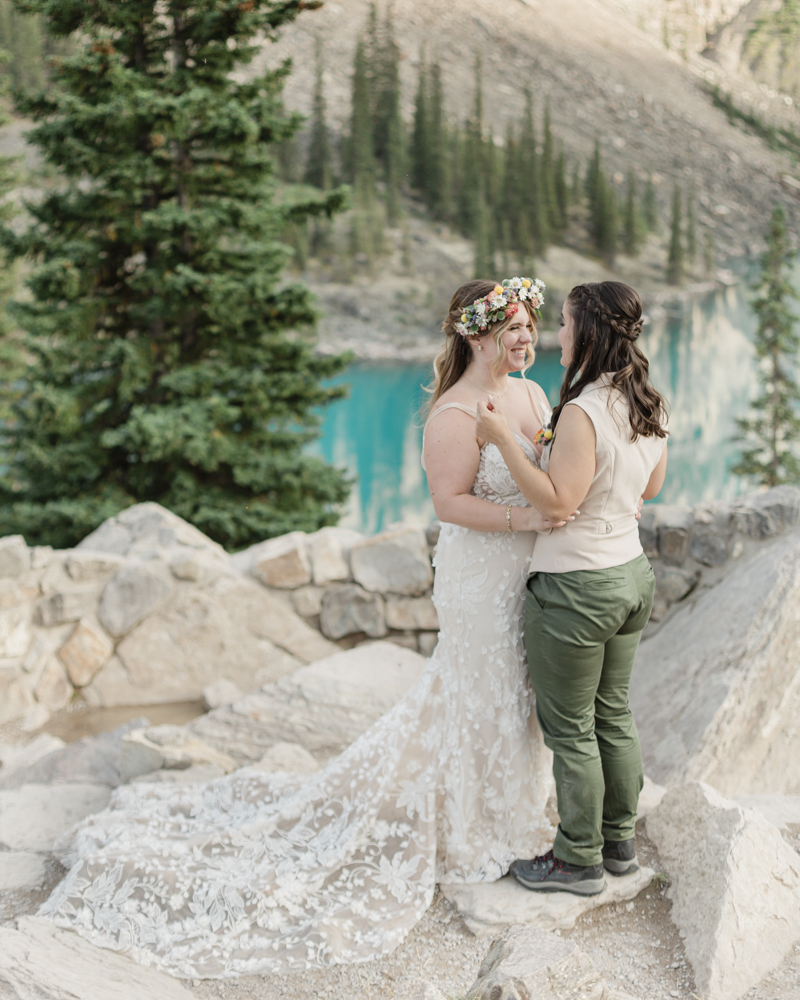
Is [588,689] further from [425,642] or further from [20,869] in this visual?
[425,642]

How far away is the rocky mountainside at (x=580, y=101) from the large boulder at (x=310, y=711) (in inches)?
1340

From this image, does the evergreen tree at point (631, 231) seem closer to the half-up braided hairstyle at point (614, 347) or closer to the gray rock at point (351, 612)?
the gray rock at point (351, 612)

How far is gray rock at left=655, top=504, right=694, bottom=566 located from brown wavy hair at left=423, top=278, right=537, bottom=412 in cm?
232

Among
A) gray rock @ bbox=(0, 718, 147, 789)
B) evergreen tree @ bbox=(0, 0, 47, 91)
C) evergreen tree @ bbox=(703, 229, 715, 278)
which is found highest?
evergreen tree @ bbox=(0, 0, 47, 91)

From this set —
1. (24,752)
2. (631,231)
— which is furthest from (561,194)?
(24,752)

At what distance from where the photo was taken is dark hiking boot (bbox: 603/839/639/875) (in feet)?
7.30

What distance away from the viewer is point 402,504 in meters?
20.5

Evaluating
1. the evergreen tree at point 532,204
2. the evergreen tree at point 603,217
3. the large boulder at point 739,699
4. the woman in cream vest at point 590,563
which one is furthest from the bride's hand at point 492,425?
the evergreen tree at point 603,217

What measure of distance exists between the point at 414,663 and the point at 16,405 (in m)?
5.07

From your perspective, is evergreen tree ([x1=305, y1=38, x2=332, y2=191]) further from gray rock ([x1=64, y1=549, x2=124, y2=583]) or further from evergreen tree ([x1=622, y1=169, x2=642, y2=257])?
gray rock ([x1=64, y1=549, x2=124, y2=583])

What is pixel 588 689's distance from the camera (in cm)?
204

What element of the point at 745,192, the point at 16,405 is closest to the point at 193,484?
the point at 16,405

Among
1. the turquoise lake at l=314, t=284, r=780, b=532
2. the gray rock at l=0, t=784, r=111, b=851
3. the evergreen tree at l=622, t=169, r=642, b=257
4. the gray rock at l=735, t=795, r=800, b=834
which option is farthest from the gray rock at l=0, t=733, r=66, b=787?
the evergreen tree at l=622, t=169, r=642, b=257

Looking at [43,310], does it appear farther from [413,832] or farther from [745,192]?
[745,192]
